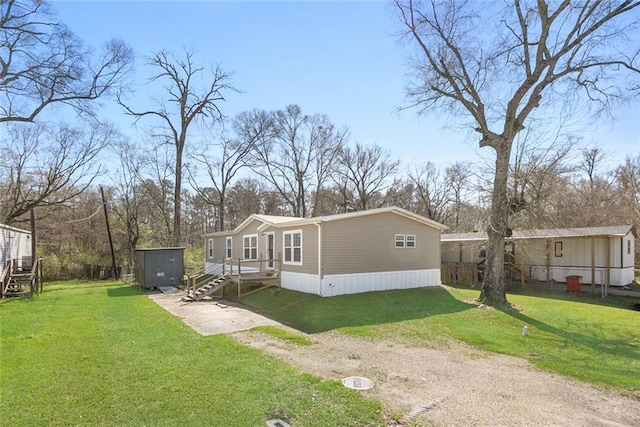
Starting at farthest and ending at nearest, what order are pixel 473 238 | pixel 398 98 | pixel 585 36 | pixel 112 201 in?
pixel 112 201 → pixel 473 238 → pixel 398 98 → pixel 585 36

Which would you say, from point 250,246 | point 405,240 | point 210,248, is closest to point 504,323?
point 405,240

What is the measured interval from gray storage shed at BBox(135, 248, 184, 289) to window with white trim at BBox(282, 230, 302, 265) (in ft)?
23.2

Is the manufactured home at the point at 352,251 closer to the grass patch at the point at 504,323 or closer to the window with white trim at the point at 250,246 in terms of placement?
the window with white trim at the point at 250,246

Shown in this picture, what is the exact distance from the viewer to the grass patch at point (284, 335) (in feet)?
25.0

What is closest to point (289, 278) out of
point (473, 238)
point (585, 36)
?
point (473, 238)

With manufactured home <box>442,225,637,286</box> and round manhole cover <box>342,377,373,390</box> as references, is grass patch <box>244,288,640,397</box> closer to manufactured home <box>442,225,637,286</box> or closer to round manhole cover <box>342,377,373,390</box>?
manufactured home <box>442,225,637,286</box>

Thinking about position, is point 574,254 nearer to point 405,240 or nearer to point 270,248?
point 405,240

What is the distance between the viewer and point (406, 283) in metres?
14.6

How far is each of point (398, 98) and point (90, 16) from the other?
1039 centimetres

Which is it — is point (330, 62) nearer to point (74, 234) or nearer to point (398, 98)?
point (398, 98)

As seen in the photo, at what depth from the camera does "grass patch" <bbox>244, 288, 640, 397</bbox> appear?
6828 mm

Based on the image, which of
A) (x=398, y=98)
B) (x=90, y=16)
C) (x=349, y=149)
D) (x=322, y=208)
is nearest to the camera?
(x=90, y=16)

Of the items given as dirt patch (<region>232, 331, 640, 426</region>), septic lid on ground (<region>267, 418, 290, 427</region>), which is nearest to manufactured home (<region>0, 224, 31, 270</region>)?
dirt patch (<region>232, 331, 640, 426</region>)

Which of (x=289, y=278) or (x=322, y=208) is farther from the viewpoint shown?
(x=322, y=208)
